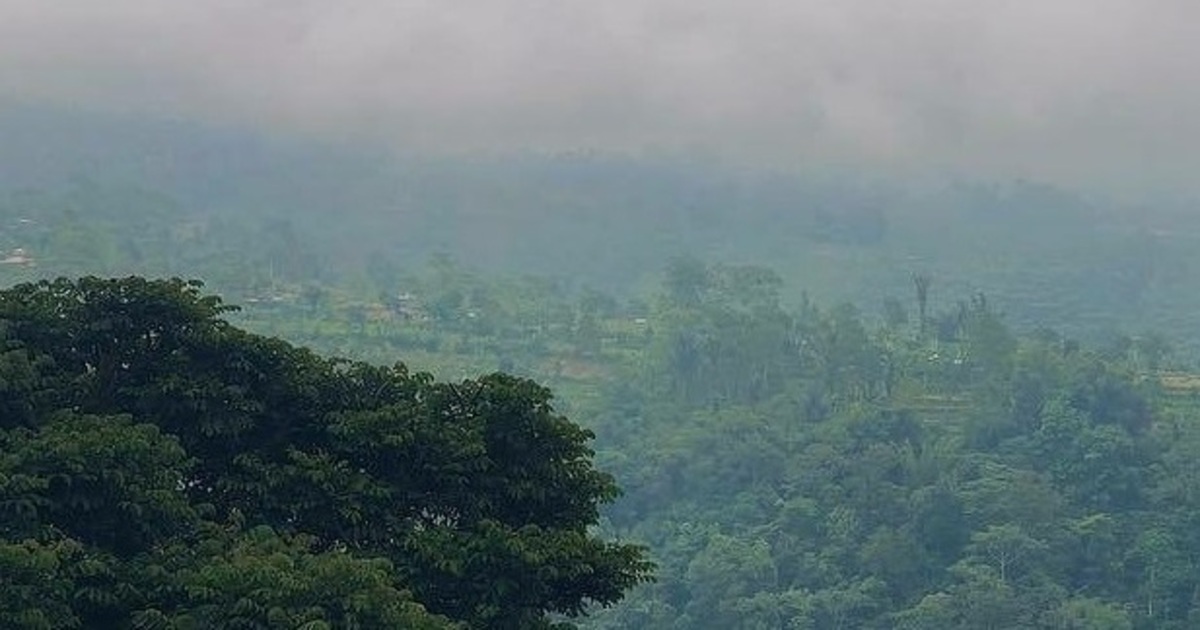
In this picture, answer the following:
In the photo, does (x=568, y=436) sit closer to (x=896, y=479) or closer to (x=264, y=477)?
(x=264, y=477)

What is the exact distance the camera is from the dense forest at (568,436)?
1722cm

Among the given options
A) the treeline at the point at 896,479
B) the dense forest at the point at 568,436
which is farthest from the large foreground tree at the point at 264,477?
the treeline at the point at 896,479

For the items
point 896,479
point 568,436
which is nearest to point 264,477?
point 568,436

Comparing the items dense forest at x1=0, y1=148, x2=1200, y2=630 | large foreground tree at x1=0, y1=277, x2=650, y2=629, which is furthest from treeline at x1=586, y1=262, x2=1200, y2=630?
large foreground tree at x1=0, y1=277, x2=650, y2=629

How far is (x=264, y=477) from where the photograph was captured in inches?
741

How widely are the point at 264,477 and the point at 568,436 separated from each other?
2.84 meters

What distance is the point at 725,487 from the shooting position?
83.1 metres

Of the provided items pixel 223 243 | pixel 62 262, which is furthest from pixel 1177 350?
A: pixel 62 262

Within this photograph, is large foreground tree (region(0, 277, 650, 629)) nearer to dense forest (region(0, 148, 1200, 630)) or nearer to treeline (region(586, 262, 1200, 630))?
dense forest (region(0, 148, 1200, 630))

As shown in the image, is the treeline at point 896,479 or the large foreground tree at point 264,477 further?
the treeline at point 896,479

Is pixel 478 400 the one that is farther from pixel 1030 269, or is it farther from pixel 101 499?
pixel 1030 269

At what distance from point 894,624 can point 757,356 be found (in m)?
39.1

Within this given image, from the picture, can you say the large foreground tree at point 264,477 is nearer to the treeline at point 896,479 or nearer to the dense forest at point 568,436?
the dense forest at point 568,436

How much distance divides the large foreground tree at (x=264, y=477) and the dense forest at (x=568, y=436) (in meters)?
0.03
